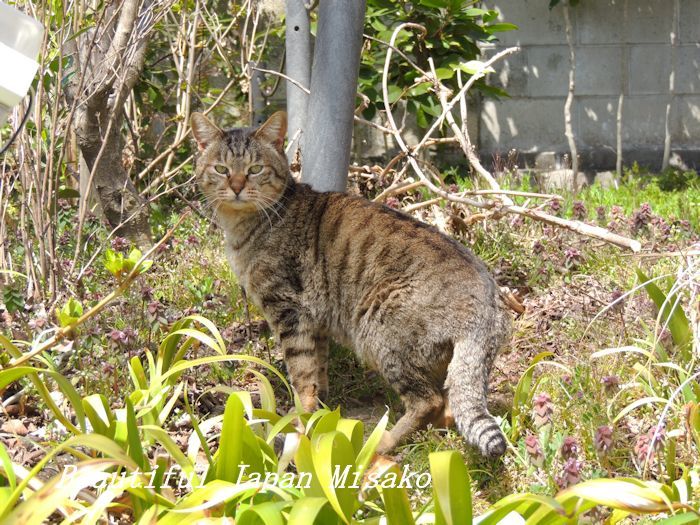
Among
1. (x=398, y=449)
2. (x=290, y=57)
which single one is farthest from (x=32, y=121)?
(x=398, y=449)

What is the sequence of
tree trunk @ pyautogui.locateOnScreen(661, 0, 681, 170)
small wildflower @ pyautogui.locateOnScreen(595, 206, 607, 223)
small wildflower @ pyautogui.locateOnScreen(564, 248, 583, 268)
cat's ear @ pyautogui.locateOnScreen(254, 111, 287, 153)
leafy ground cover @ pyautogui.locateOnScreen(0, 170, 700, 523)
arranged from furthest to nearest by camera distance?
tree trunk @ pyautogui.locateOnScreen(661, 0, 681, 170) → small wildflower @ pyautogui.locateOnScreen(595, 206, 607, 223) → small wildflower @ pyautogui.locateOnScreen(564, 248, 583, 268) → cat's ear @ pyautogui.locateOnScreen(254, 111, 287, 153) → leafy ground cover @ pyautogui.locateOnScreen(0, 170, 700, 523)

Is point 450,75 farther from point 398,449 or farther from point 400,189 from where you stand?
point 398,449

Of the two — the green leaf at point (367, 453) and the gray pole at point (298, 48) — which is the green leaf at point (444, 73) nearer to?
the gray pole at point (298, 48)

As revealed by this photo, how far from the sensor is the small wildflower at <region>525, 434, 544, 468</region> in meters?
2.91

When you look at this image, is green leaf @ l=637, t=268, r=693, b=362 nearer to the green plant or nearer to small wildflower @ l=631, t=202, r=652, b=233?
small wildflower @ l=631, t=202, r=652, b=233

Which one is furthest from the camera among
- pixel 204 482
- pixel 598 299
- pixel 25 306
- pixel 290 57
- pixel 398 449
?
pixel 290 57

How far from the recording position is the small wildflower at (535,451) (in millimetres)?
2914

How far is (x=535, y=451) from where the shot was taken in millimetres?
2916

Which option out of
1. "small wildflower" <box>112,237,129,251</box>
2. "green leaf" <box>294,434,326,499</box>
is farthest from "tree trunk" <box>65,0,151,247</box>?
"green leaf" <box>294,434,326,499</box>

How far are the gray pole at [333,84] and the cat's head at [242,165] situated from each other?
214 millimetres

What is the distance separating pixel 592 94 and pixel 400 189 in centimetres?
425

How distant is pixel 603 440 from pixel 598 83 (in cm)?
652

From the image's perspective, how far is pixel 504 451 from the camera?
3.13 m

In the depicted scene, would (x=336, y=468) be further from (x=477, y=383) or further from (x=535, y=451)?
(x=477, y=383)
